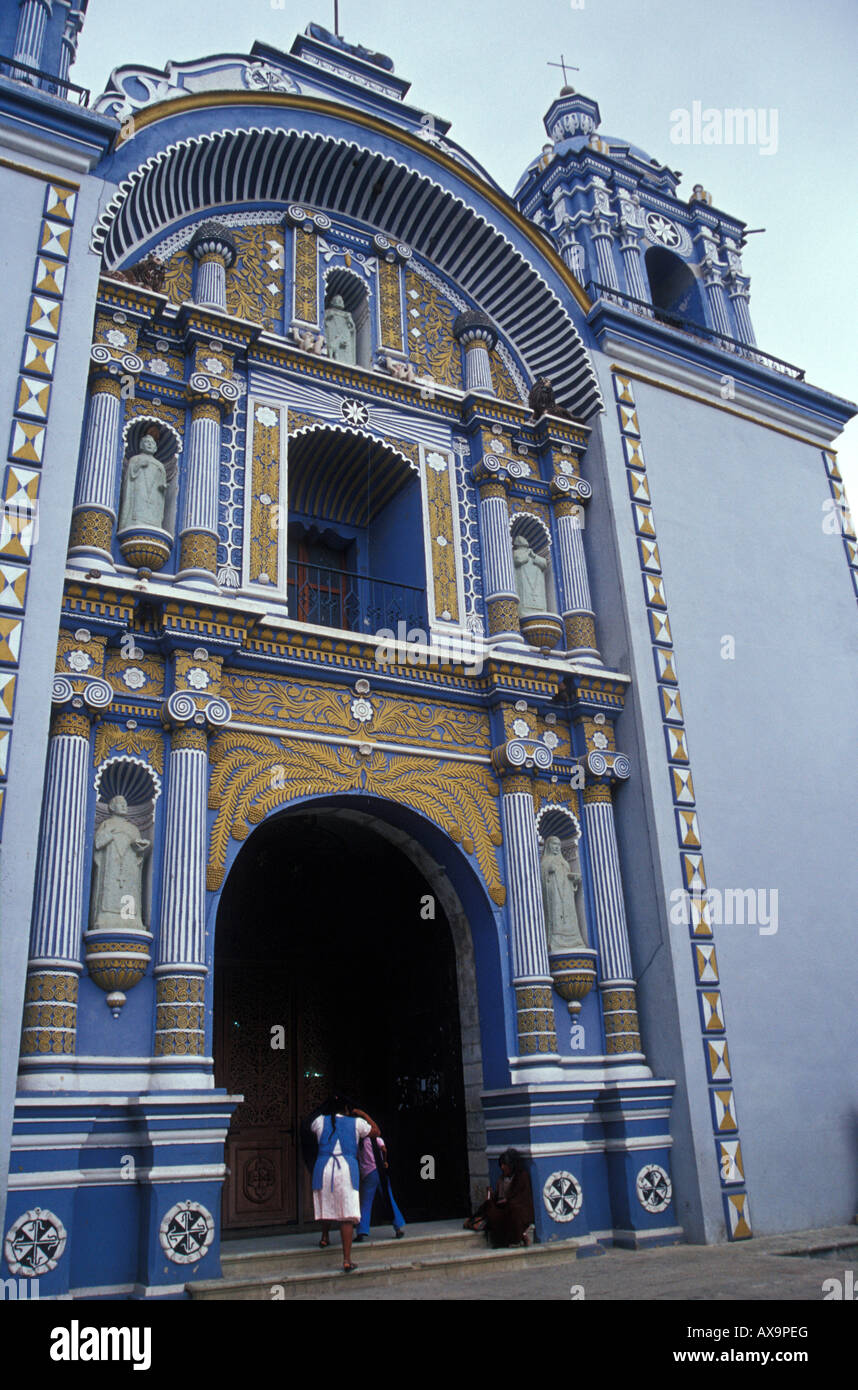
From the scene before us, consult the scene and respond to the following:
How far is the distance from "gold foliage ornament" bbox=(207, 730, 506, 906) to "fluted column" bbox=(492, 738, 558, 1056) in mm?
151

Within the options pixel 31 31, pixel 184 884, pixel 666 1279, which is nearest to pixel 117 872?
pixel 184 884

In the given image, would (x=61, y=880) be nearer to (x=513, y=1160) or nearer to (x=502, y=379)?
(x=513, y=1160)

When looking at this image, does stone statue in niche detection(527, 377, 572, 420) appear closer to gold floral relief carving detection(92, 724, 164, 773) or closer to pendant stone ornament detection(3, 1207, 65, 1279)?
gold floral relief carving detection(92, 724, 164, 773)

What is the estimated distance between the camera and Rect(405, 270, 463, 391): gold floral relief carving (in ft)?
39.7

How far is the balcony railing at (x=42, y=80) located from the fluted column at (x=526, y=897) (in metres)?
7.09

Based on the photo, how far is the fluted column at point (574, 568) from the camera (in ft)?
36.9

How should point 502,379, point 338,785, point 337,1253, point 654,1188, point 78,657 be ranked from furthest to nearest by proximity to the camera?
point 502,379
point 338,785
point 654,1188
point 78,657
point 337,1253

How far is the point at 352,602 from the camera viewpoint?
36.8 ft

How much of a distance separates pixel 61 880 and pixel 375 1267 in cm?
339

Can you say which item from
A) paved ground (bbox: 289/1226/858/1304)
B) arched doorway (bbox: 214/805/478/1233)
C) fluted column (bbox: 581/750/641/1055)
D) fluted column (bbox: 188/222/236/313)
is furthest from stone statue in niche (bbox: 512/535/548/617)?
paved ground (bbox: 289/1226/858/1304)

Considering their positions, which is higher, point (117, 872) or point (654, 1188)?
→ point (117, 872)

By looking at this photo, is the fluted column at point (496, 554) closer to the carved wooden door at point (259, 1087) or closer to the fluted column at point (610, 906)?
the fluted column at point (610, 906)

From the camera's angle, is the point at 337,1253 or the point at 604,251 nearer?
the point at 337,1253

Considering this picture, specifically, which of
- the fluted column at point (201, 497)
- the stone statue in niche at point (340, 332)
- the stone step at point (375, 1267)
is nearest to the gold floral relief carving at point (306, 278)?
the stone statue in niche at point (340, 332)
